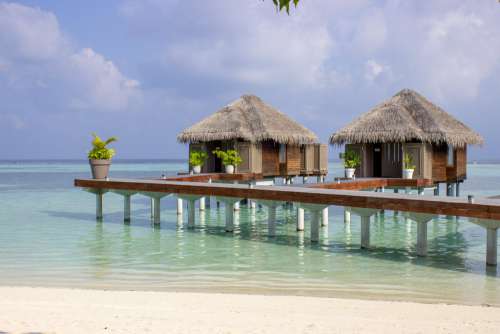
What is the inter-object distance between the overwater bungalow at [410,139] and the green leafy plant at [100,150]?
7.88 metres

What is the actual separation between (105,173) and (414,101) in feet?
36.7

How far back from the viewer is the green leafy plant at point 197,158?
23.6 metres

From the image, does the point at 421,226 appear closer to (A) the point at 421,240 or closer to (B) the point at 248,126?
(A) the point at 421,240

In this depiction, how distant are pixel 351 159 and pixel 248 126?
4.60 metres

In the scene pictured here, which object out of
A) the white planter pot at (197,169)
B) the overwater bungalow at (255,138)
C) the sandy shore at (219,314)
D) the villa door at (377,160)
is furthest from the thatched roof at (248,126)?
the sandy shore at (219,314)

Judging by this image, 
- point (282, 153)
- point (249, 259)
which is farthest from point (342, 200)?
point (282, 153)

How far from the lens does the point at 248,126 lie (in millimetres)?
23578

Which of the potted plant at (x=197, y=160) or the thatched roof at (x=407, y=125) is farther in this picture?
the potted plant at (x=197, y=160)

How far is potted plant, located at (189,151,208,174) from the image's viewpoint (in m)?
23.6

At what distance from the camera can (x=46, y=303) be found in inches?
294

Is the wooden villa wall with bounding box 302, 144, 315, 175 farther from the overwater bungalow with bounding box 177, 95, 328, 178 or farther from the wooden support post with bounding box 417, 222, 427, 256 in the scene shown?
the wooden support post with bounding box 417, 222, 427, 256

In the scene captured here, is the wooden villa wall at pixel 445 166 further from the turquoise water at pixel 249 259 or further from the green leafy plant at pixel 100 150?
the green leafy plant at pixel 100 150

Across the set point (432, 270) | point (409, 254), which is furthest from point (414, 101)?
point (432, 270)

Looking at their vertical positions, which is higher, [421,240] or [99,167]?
[99,167]
